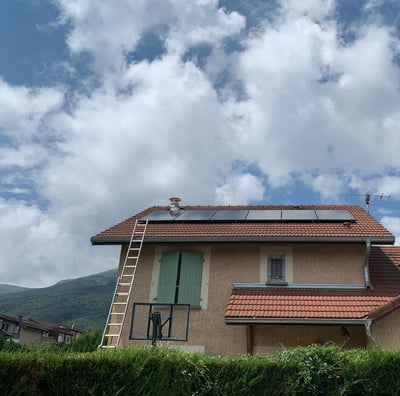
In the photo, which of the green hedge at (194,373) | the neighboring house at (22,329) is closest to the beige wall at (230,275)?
the green hedge at (194,373)

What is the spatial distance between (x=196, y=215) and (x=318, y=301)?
5.66m

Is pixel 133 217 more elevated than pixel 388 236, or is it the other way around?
pixel 133 217

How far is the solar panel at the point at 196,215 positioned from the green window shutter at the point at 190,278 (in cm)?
193

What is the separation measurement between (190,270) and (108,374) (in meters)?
6.56

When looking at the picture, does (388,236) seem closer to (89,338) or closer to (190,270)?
(190,270)

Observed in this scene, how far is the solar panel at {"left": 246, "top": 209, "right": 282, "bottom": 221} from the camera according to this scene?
1523cm

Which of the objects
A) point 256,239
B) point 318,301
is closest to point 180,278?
point 256,239

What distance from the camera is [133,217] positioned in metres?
16.9

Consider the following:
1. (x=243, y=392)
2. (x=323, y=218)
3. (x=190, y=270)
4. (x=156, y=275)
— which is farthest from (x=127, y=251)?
(x=243, y=392)

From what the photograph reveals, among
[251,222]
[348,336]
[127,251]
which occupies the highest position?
[251,222]

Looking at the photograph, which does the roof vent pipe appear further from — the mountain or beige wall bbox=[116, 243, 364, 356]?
the mountain

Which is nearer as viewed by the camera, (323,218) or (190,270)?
(190,270)

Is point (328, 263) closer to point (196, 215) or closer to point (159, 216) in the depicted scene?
point (196, 215)

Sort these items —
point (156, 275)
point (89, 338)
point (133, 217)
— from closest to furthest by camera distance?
point (156, 275), point (133, 217), point (89, 338)
